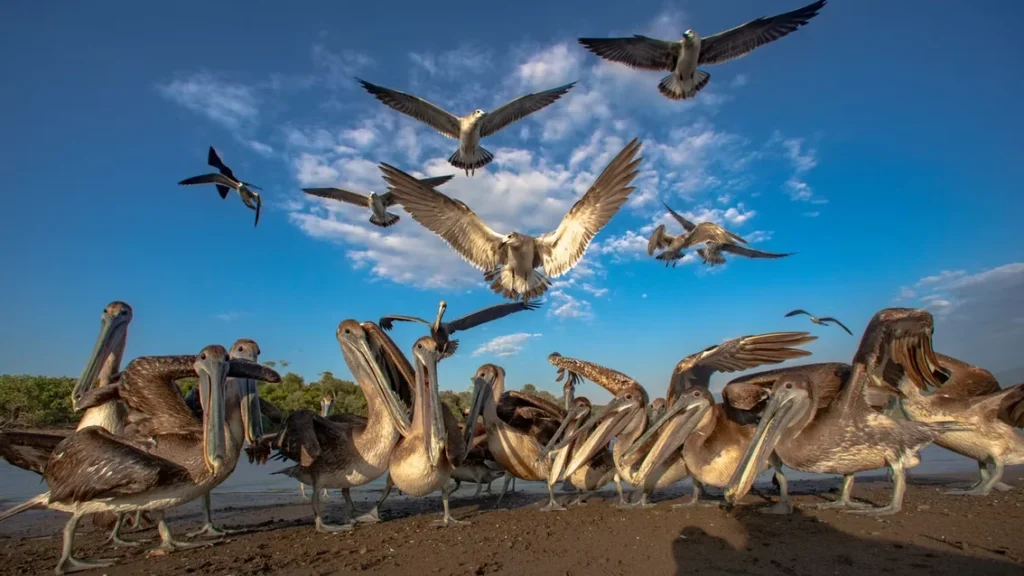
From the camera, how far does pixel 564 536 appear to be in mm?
5656

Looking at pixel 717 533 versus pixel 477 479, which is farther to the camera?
pixel 477 479

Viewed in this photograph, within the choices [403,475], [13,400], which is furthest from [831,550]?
[13,400]

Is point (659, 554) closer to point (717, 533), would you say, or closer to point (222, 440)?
point (717, 533)

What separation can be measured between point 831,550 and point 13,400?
84.8 ft

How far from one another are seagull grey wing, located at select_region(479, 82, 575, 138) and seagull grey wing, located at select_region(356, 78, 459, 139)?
30.3 inches

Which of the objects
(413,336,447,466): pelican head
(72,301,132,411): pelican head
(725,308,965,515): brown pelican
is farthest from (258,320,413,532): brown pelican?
(725,308,965,515): brown pelican

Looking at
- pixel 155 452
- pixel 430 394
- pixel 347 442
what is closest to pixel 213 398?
pixel 155 452

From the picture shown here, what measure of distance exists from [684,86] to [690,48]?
3.18 feet

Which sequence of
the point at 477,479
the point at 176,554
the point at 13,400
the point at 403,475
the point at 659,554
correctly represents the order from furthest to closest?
the point at 13,400 < the point at 477,479 < the point at 403,475 < the point at 176,554 < the point at 659,554

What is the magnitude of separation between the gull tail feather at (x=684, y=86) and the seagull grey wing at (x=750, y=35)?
0.34 meters

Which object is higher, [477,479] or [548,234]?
[548,234]

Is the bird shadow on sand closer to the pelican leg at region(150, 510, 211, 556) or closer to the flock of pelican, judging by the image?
the flock of pelican

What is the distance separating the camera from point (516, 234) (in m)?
11.6

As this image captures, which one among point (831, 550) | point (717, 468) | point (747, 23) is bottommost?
point (831, 550)
